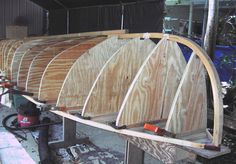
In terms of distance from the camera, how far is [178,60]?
2.03 meters

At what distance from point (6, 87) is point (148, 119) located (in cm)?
196

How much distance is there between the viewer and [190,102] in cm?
184

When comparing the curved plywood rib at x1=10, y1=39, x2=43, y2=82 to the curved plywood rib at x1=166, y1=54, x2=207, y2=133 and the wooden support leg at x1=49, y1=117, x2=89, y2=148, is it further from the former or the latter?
the curved plywood rib at x1=166, y1=54, x2=207, y2=133

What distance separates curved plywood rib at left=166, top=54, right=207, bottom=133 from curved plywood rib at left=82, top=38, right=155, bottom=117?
0.56 meters

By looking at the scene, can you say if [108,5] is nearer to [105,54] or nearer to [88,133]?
[88,133]

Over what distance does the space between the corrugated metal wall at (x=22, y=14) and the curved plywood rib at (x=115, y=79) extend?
9.22m

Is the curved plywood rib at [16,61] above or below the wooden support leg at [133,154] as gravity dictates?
above

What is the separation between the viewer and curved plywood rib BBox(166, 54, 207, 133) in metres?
1.78

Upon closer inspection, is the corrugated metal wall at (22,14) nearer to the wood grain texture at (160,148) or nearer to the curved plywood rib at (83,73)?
the curved plywood rib at (83,73)

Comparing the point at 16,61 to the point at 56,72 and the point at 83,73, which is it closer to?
the point at 56,72

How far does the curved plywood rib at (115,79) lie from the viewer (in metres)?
2.19

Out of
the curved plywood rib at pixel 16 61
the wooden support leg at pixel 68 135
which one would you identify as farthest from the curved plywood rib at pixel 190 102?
the curved plywood rib at pixel 16 61

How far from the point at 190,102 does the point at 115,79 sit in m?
0.66

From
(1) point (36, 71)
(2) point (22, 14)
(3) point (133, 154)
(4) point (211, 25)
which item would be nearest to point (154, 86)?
(3) point (133, 154)
